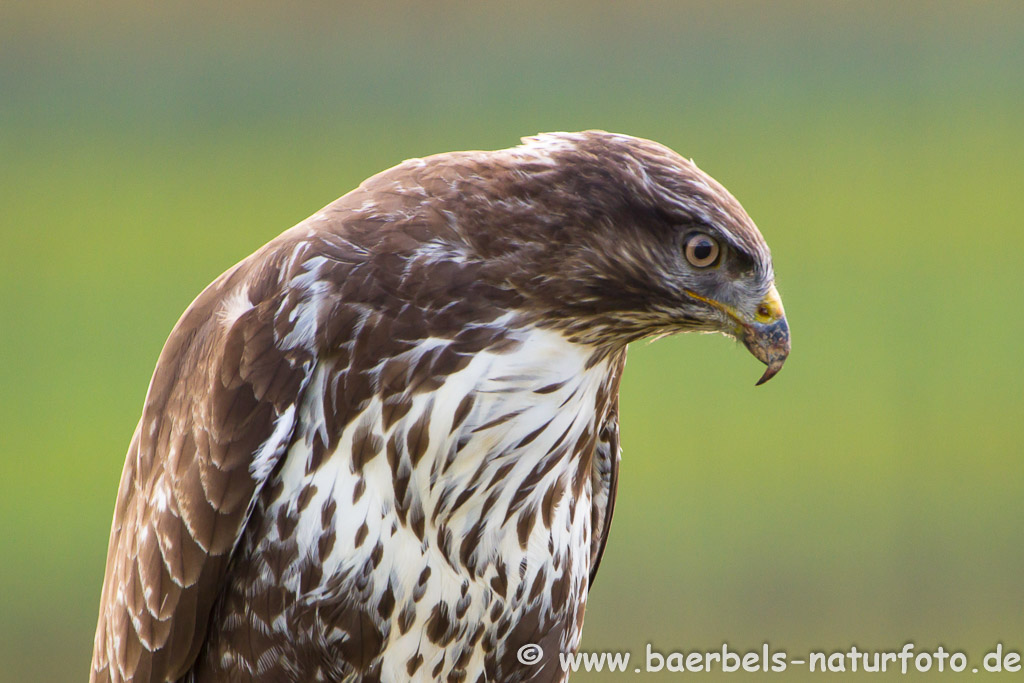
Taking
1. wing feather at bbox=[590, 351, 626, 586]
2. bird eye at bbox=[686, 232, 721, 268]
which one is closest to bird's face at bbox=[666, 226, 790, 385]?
bird eye at bbox=[686, 232, 721, 268]

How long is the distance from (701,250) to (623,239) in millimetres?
80

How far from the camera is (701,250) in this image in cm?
110

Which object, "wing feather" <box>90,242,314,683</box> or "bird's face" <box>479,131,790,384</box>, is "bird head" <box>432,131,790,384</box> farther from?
"wing feather" <box>90,242,314,683</box>

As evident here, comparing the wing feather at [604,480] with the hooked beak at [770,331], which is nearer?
the hooked beak at [770,331]

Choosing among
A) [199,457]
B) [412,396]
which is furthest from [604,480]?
[199,457]

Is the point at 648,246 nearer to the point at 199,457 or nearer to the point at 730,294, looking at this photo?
the point at 730,294

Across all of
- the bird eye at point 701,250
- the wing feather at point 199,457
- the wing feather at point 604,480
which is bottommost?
the wing feather at point 604,480

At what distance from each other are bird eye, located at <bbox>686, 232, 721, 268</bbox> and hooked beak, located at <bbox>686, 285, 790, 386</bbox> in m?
0.04

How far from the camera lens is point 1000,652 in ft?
10.1

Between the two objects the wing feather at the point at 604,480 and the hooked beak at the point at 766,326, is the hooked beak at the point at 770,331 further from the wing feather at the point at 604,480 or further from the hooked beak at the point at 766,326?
the wing feather at the point at 604,480

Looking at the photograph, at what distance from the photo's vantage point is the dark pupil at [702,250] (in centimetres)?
109

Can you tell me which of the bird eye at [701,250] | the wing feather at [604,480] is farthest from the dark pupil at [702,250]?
the wing feather at [604,480]

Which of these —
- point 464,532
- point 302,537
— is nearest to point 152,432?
point 302,537

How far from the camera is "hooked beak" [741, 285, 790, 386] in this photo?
112 centimetres
